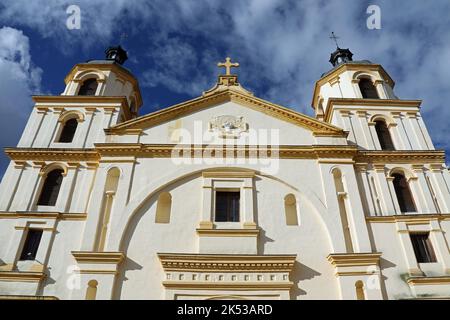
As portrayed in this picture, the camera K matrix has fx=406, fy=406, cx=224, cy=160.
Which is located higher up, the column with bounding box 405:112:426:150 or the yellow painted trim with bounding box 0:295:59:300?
the column with bounding box 405:112:426:150

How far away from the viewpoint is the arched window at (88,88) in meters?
22.9

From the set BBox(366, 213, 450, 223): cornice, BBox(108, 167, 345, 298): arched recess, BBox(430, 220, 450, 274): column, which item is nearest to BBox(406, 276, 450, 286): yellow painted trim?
BBox(430, 220, 450, 274): column

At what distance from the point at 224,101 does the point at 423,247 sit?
11.4 metres

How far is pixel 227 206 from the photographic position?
1755 cm

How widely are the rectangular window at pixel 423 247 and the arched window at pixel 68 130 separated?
16535mm

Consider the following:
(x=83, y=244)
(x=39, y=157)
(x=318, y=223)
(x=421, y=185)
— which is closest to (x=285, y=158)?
(x=318, y=223)

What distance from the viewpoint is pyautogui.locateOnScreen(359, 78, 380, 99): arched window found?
75.7 feet

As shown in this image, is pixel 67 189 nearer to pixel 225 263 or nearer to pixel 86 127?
pixel 86 127

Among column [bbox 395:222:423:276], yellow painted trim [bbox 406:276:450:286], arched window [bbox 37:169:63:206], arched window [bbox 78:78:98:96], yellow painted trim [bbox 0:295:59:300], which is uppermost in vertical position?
arched window [bbox 78:78:98:96]

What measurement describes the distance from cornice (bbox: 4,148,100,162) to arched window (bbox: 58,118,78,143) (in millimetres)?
1437

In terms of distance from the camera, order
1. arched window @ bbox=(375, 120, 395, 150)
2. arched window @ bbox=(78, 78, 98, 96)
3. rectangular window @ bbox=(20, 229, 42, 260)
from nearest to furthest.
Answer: rectangular window @ bbox=(20, 229, 42, 260), arched window @ bbox=(375, 120, 395, 150), arched window @ bbox=(78, 78, 98, 96)

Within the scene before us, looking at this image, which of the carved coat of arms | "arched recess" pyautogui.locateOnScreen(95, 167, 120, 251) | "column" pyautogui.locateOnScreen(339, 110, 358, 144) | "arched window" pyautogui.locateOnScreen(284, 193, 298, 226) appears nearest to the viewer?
"arched recess" pyautogui.locateOnScreen(95, 167, 120, 251)

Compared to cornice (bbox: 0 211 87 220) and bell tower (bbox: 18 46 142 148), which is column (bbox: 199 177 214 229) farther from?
bell tower (bbox: 18 46 142 148)
